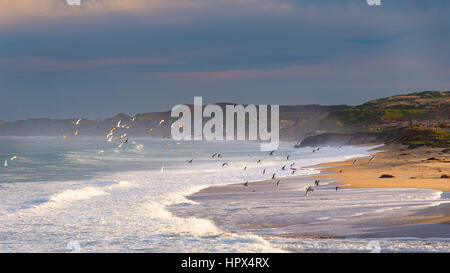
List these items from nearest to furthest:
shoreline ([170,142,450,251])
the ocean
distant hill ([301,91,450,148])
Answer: the ocean → shoreline ([170,142,450,251]) → distant hill ([301,91,450,148])

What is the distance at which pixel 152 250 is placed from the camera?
12945mm

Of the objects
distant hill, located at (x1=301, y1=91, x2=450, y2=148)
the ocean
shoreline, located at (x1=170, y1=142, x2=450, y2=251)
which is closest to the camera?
the ocean

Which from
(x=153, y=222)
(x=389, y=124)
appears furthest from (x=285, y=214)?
(x=389, y=124)

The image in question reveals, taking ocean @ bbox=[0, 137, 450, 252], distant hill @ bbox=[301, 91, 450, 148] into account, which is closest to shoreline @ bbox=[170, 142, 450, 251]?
ocean @ bbox=[0, 137, 450, 252]

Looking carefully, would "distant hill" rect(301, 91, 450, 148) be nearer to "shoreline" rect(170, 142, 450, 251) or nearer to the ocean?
"shoreline" rect(170, 142, 450, 251)

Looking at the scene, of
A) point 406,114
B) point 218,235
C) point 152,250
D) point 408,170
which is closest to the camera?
point 152,250

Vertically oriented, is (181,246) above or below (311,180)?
below

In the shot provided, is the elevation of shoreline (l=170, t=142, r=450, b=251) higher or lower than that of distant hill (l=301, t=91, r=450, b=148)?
lower

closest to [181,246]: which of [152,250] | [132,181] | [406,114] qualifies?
[152,250]

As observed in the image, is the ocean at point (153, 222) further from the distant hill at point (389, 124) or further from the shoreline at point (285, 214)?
the distant hill at point (389, 124)

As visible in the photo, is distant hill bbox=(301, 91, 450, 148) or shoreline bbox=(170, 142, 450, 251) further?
distant hill bbox=(301, 91, 450, 148)

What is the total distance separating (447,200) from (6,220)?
15730mm

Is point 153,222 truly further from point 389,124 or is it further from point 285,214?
point 389,124
